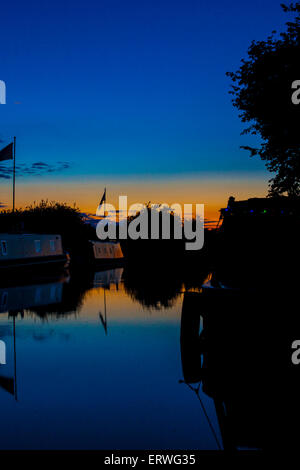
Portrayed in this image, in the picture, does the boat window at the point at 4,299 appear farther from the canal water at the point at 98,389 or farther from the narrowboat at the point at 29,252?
the narrowboat at the point at 29,252

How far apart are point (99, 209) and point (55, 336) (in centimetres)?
5574

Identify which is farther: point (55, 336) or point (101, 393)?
point (55, 336)

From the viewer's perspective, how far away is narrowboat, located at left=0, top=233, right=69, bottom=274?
118 feet

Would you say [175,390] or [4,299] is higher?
[175,390]

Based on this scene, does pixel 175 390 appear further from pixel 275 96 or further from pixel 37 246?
pixel 37 246

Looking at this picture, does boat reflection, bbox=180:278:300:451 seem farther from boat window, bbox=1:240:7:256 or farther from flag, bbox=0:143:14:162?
flag, bbox=0:143:14:162

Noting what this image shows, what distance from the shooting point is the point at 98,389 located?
781 cm

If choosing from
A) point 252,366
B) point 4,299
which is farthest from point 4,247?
point 252,366

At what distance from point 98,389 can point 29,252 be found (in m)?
32.2

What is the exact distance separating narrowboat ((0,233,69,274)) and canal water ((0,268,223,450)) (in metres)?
20.4
